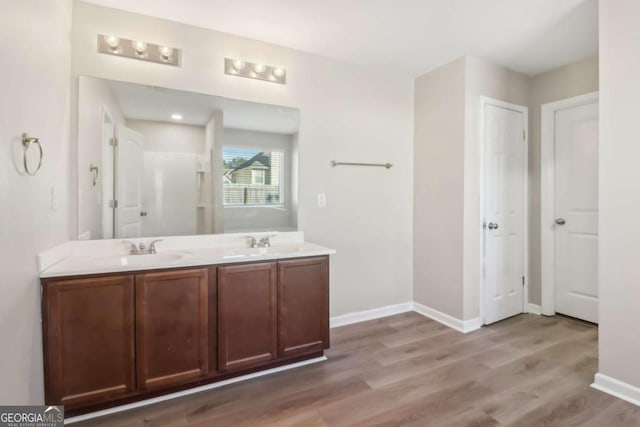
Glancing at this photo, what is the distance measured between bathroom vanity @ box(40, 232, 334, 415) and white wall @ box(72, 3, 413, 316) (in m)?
0.74

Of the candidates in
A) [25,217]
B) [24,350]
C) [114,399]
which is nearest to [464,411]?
[114,399]

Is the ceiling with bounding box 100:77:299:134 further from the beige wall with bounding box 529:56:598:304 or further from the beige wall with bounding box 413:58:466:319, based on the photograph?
the beige wall with bounding box 529:56:598:304

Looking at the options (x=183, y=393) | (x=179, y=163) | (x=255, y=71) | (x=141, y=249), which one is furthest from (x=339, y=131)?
(x=183, y=393)

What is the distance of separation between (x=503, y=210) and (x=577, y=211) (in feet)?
2.17

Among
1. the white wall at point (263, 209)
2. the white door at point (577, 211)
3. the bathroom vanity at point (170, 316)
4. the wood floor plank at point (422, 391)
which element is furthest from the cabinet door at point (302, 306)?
the white door at point (577, 211)

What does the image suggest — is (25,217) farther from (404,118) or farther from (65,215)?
(404,118)

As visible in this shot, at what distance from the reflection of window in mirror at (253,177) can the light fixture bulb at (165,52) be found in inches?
28.7

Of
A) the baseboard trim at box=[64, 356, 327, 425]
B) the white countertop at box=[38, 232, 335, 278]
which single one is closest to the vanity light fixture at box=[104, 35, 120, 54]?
the white countertop at box=[38, 232, 335, 278]

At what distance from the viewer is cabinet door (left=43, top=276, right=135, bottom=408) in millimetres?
1634

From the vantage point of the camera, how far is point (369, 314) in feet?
10.6

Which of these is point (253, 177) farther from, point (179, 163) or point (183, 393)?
point (183, 393)

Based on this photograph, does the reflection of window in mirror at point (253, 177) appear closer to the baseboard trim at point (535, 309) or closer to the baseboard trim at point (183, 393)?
the baseboard trim at point (183, 393)

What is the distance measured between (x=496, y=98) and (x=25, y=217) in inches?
140

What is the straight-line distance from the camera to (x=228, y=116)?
2.57 meters
